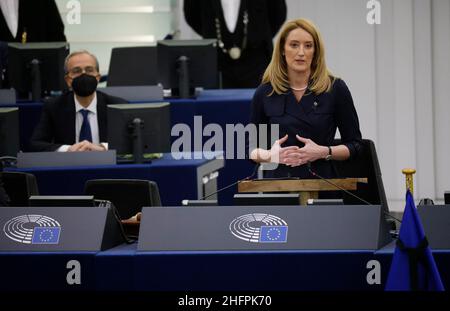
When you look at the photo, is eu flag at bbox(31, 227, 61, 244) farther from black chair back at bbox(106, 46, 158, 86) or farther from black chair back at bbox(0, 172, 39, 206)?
black chair back at bbox(106, 46, 158, 86)

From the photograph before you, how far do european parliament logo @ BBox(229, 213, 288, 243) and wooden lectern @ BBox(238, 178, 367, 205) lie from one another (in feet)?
1.19

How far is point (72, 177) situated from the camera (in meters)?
6.28

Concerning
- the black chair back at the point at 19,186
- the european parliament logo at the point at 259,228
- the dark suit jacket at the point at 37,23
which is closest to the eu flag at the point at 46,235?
the european parliament logo at the point at 259,228

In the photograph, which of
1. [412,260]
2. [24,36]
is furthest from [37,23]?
[412,260]

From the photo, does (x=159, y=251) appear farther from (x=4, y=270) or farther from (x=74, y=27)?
(x=74, y=27)

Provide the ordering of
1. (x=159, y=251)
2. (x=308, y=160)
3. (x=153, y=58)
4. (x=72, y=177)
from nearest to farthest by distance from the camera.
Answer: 1. (x=159, y=251)
2. (x=308, y=160)
3. (x=72, y=177)
4. (x=153, y=58)

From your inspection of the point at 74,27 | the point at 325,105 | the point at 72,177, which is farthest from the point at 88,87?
the point at 74,27

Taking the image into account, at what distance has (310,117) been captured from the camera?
15.5 feet

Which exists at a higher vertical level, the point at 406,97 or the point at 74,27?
the point at 74,27

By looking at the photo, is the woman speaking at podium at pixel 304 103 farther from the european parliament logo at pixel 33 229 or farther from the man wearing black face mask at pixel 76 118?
the man wearing black face mask at pixel 76 118

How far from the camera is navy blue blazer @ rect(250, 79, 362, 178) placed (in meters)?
4.72

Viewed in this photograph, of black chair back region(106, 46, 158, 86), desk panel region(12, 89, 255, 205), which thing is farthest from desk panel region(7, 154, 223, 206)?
black chair back region(106, 46, 158, 86)

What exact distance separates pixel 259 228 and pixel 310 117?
3.58ft

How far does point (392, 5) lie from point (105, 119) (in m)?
4.55
